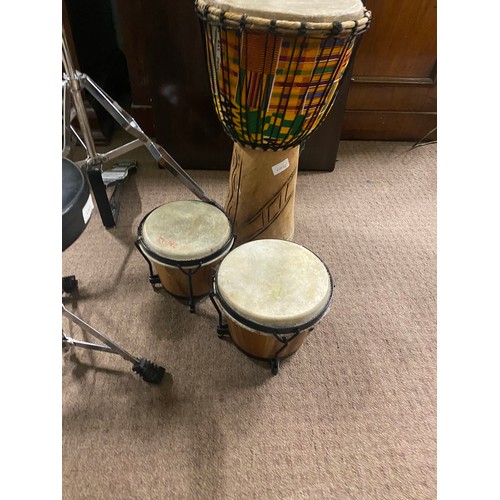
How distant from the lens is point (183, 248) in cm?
100

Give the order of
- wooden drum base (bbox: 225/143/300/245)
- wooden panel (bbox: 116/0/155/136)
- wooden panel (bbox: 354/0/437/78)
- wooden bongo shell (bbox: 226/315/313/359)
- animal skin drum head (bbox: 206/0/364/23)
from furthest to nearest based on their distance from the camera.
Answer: wooden panel (bbox: 354/0/437/78) < wooden panel (bbox: 116/0/155/136) < wooden drum base (bbox: 225/143/300/245) < wooden bongo shell (bbox: 226/315/313/359) < animal skin drum head (bbox: 206/0/364/23)

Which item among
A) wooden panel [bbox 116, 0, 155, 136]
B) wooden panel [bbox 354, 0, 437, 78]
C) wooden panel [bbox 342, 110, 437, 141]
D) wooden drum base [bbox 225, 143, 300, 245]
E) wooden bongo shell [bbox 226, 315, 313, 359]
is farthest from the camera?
wooden panel [bbox 342, 110, 437, 141]

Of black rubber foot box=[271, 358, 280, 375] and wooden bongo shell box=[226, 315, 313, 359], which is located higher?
wooden bongo shell box=[226, 315, 313, 359]

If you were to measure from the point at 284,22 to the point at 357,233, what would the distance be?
912 millimetres

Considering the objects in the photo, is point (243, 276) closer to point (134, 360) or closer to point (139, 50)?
point (134, 360)

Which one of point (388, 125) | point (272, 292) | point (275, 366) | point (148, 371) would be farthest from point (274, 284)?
point (388, 125)

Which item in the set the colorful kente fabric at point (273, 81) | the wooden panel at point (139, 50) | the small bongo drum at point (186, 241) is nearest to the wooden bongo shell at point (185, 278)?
the small bongo drum at point (186, 241)

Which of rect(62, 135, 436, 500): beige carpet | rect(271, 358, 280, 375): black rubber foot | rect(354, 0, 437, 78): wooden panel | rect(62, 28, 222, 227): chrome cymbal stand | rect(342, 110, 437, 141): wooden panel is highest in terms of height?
rect(354, 0, 437, 78): wooden panel

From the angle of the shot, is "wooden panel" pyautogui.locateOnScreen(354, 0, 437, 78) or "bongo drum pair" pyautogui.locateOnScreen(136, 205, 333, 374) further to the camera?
"wooden panel" pyautogui.locateOnScreen(354, 0, 437, 78)

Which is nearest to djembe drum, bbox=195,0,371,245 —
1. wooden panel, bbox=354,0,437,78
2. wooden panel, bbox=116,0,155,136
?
wooden panel, bbox=116,0,155,136

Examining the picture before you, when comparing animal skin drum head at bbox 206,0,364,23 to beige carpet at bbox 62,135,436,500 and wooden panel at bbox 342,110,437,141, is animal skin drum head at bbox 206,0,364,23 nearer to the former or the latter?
beige carpet at bbox 62,135,436,500

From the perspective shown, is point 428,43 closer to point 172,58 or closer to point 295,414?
point 172,58

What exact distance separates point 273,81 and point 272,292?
530mm

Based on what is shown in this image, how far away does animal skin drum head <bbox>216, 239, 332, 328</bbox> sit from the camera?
847 mm
